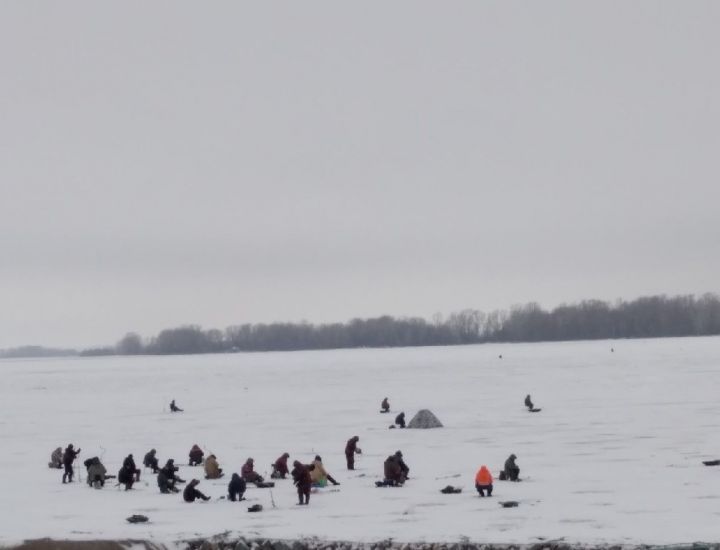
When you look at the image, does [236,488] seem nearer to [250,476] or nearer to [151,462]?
[250,476]

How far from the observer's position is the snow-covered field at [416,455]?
15.0m

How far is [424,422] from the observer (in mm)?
28344

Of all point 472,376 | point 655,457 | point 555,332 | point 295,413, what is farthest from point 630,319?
point 655,457

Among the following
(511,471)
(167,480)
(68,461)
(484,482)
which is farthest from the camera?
(68,461)

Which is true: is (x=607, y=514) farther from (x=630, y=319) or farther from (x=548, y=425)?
(x=630, y=319)

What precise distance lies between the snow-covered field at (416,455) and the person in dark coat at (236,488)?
31 cm

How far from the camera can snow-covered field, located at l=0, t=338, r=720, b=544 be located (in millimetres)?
14961

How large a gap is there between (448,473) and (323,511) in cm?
428

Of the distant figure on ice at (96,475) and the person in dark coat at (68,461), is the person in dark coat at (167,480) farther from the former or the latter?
the person in dark coat at (68,461)

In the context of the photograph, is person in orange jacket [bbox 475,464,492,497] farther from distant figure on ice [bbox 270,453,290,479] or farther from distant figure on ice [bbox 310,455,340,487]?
distant figure on ice [bbox 270,453,290,479]

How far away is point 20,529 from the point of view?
1555 centimetres

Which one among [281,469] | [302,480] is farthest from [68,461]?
[302,480]

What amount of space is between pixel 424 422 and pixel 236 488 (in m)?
11.5

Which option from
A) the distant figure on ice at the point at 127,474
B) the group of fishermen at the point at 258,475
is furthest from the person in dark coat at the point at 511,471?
the distant figure on ice at the point at 127,474
